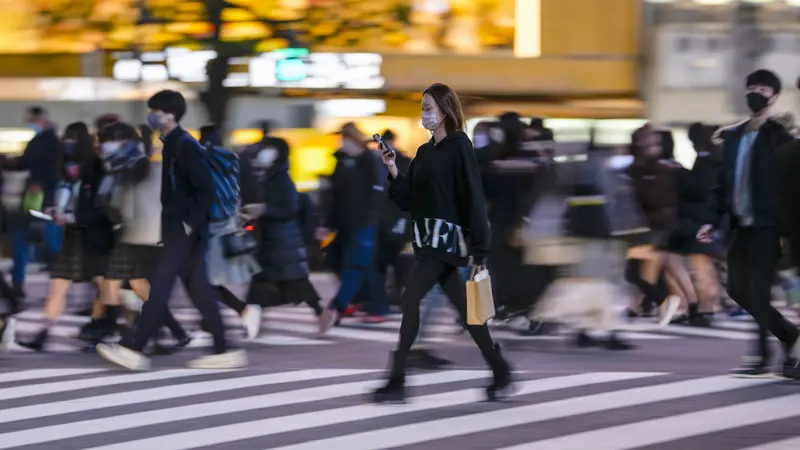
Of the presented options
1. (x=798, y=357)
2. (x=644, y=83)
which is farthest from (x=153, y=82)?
(x=798, y=357)

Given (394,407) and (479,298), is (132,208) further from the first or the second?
(479,298)

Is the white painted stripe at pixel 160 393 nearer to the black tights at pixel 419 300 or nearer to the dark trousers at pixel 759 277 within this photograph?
the black tights at pixel 419 300

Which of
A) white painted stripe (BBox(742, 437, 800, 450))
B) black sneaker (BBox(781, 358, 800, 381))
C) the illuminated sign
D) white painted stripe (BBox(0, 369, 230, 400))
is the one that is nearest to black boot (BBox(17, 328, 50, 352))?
white painted stripe (BBox(0, 369, 230, 400))

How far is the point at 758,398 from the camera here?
29.4 feet

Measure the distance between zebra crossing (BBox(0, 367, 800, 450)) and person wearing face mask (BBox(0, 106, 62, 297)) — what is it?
17.0 feet

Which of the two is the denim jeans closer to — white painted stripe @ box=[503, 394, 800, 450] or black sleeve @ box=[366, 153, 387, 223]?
black sleeve @ box=[366, 153, 387, 223]

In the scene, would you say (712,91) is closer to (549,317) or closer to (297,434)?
(549,317)

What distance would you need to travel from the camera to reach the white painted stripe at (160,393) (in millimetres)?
8664

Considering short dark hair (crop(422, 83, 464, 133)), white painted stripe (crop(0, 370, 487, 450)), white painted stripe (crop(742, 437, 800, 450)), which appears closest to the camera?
white painted stripe (crop(742, 437, 800, 450))

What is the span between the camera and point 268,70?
1036 inches

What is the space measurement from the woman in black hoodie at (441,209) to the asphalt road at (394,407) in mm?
520

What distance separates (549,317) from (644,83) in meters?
17.3

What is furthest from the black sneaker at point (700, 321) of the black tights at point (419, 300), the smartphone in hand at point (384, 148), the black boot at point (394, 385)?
the smartphone in hand at point (384, 148)

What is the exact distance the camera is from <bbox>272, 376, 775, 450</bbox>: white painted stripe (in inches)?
300
